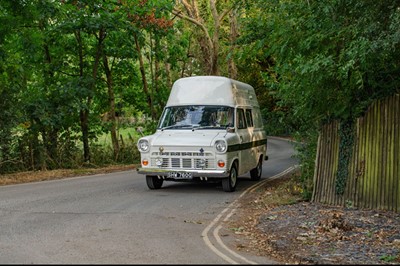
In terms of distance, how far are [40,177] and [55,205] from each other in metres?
5.66

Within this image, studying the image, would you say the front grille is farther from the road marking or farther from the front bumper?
the road marking

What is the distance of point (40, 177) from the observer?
1653 cm

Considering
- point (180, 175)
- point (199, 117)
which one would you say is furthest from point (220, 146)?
point (199, 117)

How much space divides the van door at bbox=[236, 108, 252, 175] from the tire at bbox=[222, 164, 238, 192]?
47 cm

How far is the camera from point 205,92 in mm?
14266

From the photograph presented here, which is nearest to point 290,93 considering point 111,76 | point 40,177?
point 40,177

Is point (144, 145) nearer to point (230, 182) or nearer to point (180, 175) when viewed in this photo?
point (180, 175)

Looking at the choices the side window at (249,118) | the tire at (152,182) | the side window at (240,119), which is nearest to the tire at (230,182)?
the side window at (240,119)

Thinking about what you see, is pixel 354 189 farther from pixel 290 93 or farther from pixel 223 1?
pixel 223 1

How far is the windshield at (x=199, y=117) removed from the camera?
1381cm

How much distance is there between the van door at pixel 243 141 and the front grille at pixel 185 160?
1454 mm

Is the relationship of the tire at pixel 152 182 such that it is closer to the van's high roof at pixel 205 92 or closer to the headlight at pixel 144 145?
the headlight at pixel 144 145

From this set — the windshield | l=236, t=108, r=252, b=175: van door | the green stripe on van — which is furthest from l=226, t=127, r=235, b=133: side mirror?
the green stripe on van

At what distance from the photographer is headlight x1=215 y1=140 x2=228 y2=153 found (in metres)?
12.6
